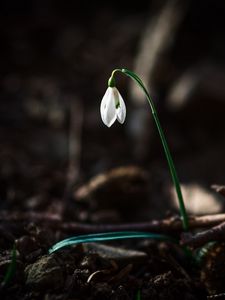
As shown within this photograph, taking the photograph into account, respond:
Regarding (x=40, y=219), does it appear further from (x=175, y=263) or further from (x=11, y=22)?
(x=11, y=22)

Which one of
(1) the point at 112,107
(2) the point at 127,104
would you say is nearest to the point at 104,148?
(2) the point at 127,104

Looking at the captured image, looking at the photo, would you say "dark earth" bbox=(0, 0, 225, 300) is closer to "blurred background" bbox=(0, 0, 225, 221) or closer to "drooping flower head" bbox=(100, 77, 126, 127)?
"blurred background" bbox=(0, 0, 225, 221)

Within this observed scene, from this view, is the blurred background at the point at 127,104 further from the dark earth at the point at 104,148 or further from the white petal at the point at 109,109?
the white petal at the point at 109,109

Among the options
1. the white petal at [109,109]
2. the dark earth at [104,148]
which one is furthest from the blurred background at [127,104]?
the white petal at [109,109]

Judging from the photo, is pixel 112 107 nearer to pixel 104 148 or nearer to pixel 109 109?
pixel 109 109

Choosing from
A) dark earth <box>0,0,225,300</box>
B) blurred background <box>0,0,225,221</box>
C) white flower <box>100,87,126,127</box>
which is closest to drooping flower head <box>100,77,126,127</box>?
white flower <box>100,87,126,127</box>
